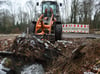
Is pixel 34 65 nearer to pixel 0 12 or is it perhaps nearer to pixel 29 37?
pixel 29 37

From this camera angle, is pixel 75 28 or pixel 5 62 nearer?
pixel 5 62

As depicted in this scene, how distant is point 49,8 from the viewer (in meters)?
7.92

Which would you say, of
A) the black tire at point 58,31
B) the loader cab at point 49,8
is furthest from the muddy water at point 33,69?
the loader cab at point 49,8

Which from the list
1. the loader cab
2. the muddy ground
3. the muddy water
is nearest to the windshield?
the loader cab

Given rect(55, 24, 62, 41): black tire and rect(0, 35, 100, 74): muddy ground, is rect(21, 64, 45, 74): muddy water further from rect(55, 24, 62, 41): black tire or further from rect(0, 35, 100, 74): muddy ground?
rect(55, 24, 62, 41): black tire

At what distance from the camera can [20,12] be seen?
3825 centimetres

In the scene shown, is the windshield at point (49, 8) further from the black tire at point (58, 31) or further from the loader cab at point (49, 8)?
the black tire at point (58, 31)

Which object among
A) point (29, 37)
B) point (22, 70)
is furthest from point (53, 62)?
point (29, 37)

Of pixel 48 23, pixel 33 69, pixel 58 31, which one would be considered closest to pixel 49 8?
pixel 48 23

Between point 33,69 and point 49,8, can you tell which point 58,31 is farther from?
point 33,69

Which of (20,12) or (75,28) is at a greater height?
(20,12)

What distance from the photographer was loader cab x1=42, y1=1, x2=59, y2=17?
25.6ft

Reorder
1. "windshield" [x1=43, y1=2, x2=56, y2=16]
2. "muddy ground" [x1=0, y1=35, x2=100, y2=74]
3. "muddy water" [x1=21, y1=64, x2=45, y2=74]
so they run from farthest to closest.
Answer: "windshield" [x1=43, y1=2, x2=56, y2=16], "muddy water" [x1=21, y1=64, x2=45, y2=74], "muddy ground" [x1=0, y1=35, x2=100, y2=74]

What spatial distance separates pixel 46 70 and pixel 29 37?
1.38m
